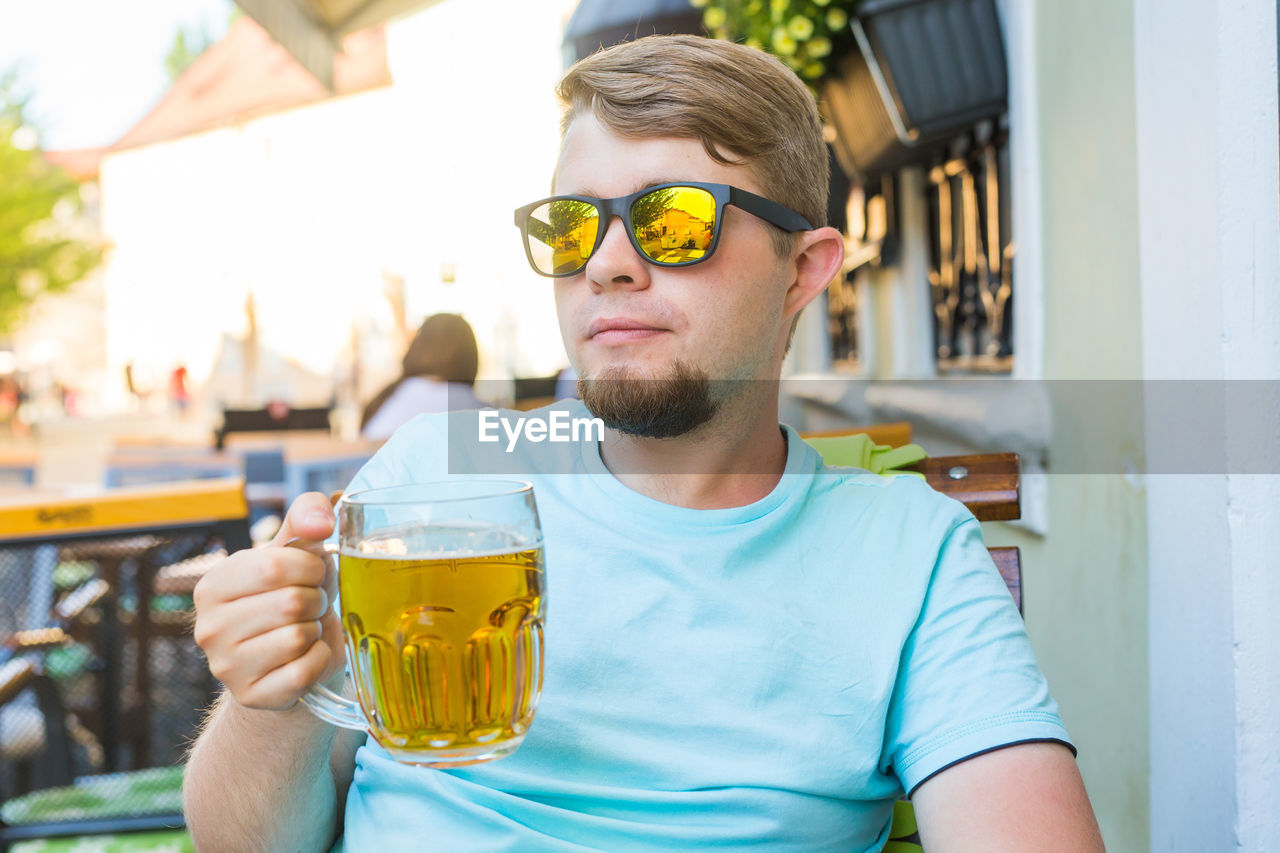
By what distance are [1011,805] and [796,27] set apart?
292 centimetres

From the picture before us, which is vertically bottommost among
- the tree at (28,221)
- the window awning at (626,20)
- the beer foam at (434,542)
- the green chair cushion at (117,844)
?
the green chair cushion at (117,844)

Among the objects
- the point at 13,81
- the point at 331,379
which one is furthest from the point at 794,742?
the point at 331,379

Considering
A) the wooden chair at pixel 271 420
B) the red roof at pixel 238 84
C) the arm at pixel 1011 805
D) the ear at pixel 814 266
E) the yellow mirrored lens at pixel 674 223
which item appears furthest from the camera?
the red roof at pixel 238 84

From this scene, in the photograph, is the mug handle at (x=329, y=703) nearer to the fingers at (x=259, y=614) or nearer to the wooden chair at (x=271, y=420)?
the fingers at (x=259, y=614)

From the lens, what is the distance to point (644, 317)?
4.33 ft

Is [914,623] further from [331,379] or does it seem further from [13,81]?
[331,379]

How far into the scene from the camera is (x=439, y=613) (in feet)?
2.90

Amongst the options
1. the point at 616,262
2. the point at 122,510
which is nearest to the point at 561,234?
the point at 616,262

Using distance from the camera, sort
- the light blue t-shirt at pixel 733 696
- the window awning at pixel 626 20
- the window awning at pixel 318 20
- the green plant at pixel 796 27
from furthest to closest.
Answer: the window awning at pixel 318 20
the window awning at pixel 626 20
the green plant at pixel 796 27
the light blue t-shirt at pixel 733 696

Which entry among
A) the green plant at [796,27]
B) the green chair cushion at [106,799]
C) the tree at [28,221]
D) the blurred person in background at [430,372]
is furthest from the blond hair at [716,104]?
the tree at [28,221]

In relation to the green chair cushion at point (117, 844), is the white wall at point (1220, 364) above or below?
above

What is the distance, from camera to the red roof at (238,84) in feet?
90.4

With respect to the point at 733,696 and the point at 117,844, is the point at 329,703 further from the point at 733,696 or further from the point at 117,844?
the point at 117,844

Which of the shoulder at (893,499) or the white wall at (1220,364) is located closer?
the shoulder at (893,499)
